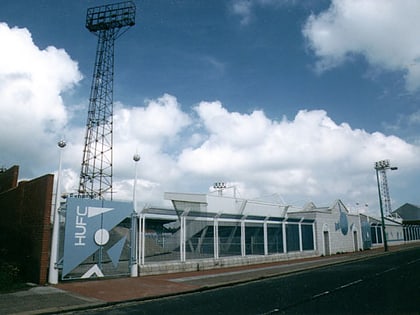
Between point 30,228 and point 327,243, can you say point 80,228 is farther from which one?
point 327,243

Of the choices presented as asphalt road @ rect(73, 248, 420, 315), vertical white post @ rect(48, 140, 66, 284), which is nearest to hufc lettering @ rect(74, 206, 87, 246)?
vertical white post @ rect(48, 140, 66, 284)

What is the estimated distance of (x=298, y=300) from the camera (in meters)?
10.5

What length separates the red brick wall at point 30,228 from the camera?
1392 cm

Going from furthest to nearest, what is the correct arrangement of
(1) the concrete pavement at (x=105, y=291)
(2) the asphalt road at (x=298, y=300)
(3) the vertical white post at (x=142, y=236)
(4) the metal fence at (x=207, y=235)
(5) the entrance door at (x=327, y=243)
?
(5) the entrance door at (x=327, y=243) < (4) the metal fence at (x=207, y=235) < (3) the vertical white post at (x=142, y=236) < (1) the concrete pavement at (x=105, y=291) < (2) the asphalt road at (x=298, y=300)

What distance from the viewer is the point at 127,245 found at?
54.3 ft

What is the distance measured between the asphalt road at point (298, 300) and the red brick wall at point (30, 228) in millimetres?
5024

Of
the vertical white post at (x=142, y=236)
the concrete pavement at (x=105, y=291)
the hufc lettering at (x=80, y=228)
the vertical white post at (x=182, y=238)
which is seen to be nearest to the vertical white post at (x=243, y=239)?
the concrete pavement at (x=105, y=291)

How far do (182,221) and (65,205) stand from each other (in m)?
5.90

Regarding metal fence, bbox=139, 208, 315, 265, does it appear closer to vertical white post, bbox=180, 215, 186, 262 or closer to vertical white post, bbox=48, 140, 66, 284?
vertical white post, bbox=180, 215, 186, 262

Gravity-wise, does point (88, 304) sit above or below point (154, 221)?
below

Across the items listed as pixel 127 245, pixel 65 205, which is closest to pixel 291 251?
pixel 127 245

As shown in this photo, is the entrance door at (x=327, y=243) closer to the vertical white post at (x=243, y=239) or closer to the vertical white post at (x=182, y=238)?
the vertical white post at (x=243, y=239)

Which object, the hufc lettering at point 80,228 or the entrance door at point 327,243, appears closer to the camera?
the hufc lettering at point 80,228

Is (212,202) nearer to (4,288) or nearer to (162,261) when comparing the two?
(162,261)
